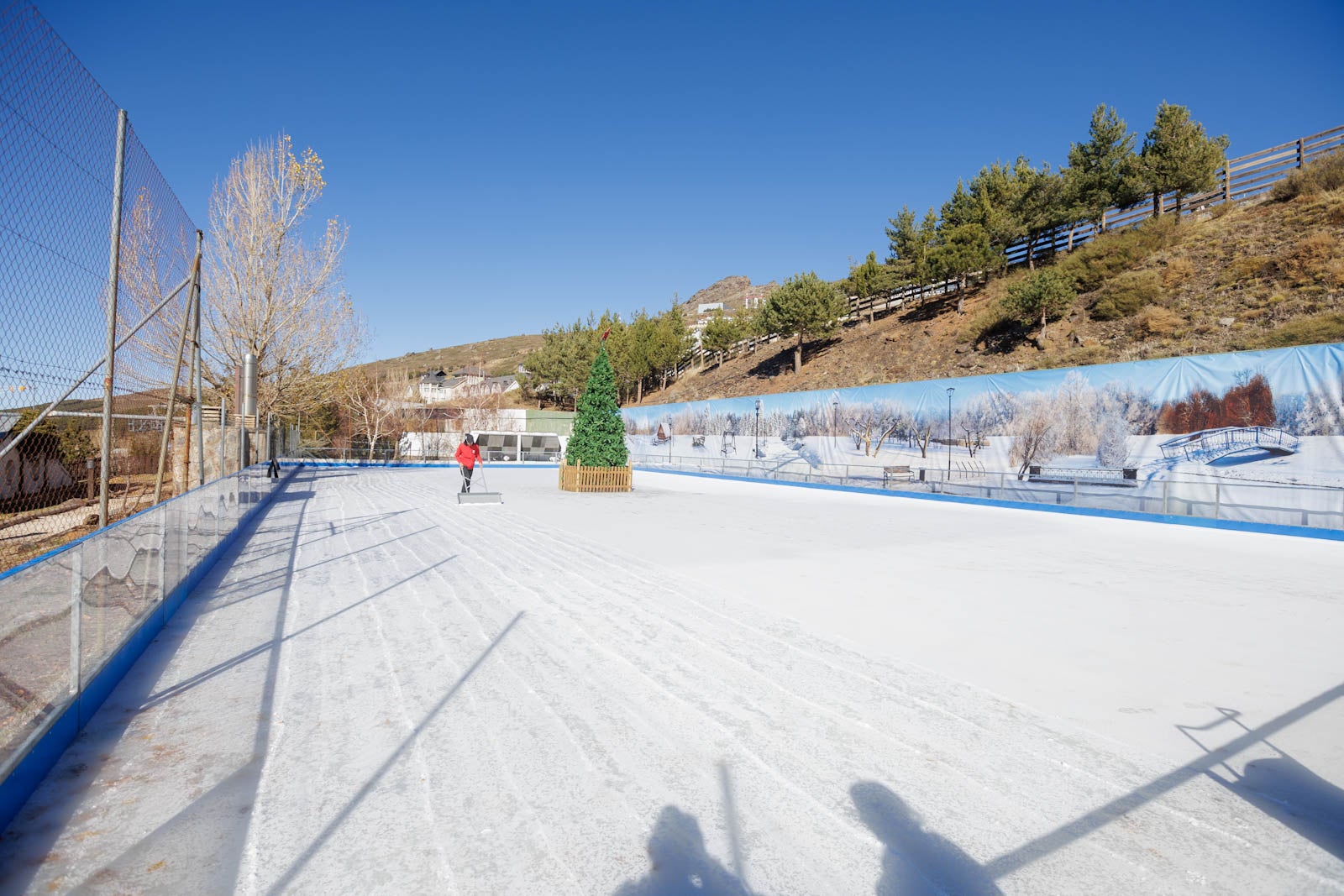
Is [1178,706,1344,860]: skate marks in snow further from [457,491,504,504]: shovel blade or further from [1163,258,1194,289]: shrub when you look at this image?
[1163,258,1194,289]: shrub

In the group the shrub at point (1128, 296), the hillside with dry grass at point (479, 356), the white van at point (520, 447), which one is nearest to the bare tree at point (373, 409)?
the white van at point (520, 447)

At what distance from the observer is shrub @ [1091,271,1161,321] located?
89.4 ft

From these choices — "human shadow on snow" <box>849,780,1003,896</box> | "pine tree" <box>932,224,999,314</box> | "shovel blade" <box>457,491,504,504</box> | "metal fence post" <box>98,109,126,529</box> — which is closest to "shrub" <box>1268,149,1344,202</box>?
"pine tree" <box>932,224,999,314</box>

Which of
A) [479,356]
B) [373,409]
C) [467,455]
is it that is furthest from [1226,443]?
[479,356]

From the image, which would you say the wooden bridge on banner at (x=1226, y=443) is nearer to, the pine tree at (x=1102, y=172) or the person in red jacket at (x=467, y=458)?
the person in red jacket at (x=467, y=458)

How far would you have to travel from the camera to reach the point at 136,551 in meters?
4.64

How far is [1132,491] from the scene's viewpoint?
1541 cm

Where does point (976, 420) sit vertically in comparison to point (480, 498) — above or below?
above

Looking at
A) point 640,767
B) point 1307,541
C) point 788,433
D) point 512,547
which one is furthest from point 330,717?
point 788,433

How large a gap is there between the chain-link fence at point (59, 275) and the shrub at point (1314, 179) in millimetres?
37949

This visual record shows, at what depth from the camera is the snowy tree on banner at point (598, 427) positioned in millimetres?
20750

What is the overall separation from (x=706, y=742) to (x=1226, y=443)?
15.2 m

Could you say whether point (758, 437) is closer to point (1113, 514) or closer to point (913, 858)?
point (1113, 514)

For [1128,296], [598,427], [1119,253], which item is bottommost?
[598,427]
